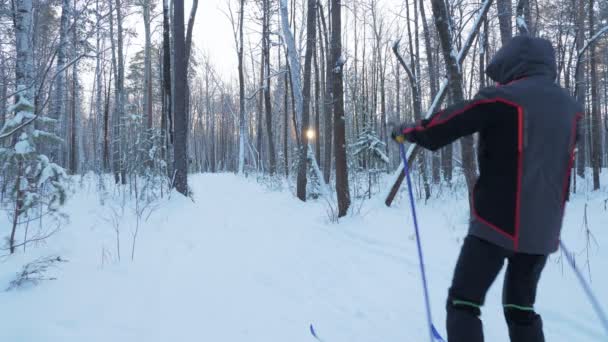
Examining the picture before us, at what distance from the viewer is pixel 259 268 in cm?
408

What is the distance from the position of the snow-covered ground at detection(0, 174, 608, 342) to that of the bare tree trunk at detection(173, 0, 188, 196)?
338cm

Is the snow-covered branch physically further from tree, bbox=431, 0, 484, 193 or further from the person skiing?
the person skiing

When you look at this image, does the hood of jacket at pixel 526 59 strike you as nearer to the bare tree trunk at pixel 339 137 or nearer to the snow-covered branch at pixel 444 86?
the snow-covered branch at pixel 444 86

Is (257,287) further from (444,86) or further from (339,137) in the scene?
(444,86)

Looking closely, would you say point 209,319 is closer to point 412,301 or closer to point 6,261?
point 412,301

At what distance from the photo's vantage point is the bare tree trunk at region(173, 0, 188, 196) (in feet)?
31.5

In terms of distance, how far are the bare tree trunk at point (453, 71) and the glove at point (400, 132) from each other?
134 inches

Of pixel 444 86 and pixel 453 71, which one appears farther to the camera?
pixel 444 86

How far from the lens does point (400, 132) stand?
1970 millimetres

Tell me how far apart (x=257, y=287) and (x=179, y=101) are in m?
7.47

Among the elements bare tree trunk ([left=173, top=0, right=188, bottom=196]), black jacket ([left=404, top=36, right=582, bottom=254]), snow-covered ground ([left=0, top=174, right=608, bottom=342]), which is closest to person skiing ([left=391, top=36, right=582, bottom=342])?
black jacket ([left=404, top=36, right=582, bottom=254])

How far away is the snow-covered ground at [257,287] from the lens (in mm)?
2570

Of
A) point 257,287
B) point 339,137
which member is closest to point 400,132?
point 257,287

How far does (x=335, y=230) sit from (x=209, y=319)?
3.95 m
